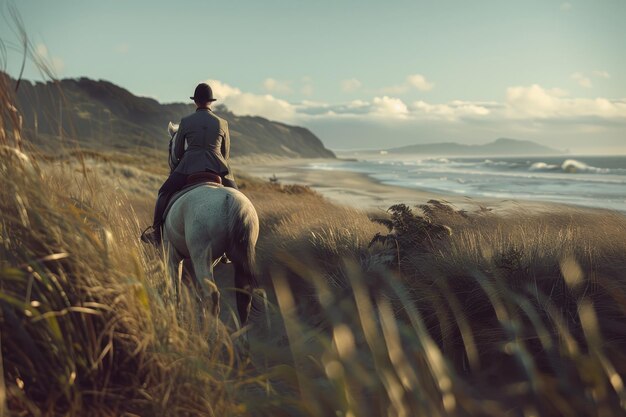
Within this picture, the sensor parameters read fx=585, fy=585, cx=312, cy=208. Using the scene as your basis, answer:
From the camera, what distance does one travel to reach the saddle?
18.3 feet

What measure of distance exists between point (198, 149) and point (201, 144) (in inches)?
2.4

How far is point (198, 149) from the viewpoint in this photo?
585 cm

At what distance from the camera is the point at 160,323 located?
2.68m

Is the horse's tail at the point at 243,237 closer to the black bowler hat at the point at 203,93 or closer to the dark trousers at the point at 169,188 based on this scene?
the dark trousers at the point at 169,188

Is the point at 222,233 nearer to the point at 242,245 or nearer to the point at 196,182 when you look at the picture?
the point at 242,245

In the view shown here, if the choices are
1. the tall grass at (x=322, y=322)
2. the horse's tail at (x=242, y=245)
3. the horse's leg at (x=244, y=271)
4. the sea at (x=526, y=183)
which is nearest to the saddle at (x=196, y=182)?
the horse's tail at (x=242, y=245)

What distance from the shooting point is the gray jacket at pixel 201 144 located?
5758 millimetres

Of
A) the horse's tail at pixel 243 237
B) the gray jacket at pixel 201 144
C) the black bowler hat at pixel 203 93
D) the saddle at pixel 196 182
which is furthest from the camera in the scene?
the black bowler hat at pixel 203 93

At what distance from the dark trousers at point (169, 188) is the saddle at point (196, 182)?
0.30 feet

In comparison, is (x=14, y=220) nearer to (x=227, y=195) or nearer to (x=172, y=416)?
(x=172, y=416)

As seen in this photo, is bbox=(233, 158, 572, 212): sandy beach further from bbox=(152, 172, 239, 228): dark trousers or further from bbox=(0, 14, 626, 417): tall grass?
bbox=(152, 172, 239, 228): dark trousers

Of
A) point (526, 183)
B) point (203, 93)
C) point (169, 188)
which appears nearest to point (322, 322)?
point (169, 188)

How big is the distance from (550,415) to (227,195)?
3.08m

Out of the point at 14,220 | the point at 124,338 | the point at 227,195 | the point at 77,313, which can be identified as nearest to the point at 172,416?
the point at 124,338
